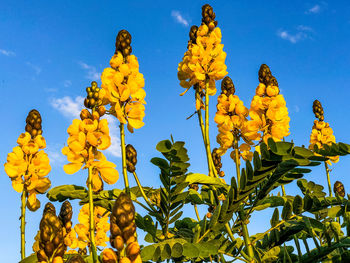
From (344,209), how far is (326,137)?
349 cm

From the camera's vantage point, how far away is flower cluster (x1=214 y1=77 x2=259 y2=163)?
11.1 feet

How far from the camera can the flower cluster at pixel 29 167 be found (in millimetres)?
2932

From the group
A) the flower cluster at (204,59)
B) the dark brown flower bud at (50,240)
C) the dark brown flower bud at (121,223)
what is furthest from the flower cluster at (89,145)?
the flower cluster at (204,59)

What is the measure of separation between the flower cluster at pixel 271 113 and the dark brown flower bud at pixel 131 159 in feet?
3.38

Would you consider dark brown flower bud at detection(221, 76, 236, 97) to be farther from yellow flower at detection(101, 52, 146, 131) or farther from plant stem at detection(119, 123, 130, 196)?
plant stem at detection(119, 123, 130, 196)

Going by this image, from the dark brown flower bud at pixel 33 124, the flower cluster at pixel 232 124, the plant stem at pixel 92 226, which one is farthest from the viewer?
the flower cluster at pixel 232 124

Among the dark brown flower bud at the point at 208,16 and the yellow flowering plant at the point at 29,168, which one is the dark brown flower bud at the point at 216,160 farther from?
the yellow flowering plant at the point at 29,168

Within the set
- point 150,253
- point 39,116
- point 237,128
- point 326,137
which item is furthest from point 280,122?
point 326,137

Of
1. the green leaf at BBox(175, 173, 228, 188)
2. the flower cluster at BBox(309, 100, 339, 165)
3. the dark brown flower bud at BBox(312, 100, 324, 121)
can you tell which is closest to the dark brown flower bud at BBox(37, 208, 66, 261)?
the green leaf at BBox(175, 173, 228, 188)

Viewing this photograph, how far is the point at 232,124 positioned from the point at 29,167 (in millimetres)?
1693

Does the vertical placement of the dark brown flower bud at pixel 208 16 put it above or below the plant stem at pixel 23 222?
above

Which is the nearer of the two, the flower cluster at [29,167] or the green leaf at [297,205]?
the green leaf at [297,205]

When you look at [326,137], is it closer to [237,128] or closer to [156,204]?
[237,128]

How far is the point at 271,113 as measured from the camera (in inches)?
125
